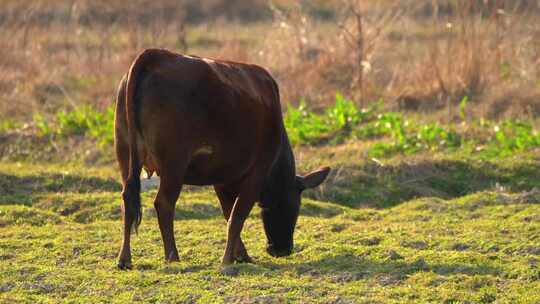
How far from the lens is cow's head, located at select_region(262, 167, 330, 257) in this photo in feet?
29.5

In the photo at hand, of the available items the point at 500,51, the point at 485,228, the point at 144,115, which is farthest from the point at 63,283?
the point at 500,51

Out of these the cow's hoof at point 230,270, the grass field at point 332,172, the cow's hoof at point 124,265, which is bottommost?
the grass field at point 332,172

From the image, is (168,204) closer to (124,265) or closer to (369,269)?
(124,265)

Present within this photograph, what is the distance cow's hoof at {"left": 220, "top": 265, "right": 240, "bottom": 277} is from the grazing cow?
28 cm

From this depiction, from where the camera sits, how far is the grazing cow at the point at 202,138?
316 inches

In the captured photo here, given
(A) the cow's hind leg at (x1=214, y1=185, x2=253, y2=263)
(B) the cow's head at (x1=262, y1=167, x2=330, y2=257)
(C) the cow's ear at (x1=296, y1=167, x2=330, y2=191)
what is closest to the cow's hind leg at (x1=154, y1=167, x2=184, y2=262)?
(A) the cow's hind leg at (x1=214, y1=185, x2=253, y2=263)

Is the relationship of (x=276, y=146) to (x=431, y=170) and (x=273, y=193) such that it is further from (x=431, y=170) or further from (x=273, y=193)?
(x=431, y=170)

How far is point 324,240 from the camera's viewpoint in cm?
964

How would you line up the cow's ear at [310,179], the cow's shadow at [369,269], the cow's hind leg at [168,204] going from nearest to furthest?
the cow's shadow at [369,269] → the cow's hind leg at [168,204] → the cow's ear at [310,179]

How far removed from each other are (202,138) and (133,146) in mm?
488

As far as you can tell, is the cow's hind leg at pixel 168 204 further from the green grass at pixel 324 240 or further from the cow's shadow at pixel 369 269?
the cow's shadow at pixel 369 269

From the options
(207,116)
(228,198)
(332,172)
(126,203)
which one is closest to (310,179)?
(228,198)

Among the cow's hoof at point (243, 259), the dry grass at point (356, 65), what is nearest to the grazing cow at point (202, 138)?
the cow's hoof at point (243, 259)

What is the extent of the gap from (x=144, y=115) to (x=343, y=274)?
5.81 feet
